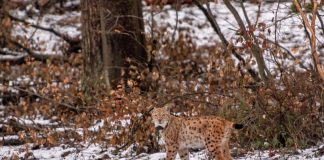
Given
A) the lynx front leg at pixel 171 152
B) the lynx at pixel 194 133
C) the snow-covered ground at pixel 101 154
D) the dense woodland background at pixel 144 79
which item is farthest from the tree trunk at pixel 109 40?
the lynx front leg at pixel 171 152

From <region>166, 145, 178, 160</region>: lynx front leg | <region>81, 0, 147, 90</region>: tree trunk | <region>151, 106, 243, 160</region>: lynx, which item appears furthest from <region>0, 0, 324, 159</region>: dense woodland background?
<region>166, 145, 178, 160</region>: lynx front leg

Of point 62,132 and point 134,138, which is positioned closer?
point 134,138

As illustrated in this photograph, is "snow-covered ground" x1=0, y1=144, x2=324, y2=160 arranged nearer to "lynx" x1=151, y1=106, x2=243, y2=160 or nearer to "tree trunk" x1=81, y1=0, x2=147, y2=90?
"lynx" x1=151, y1=106, x2=243, y2=160

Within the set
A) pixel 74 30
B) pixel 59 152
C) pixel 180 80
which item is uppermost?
pixel 74 30

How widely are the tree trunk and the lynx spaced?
3685 mm

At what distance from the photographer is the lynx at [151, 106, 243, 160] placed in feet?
26.0

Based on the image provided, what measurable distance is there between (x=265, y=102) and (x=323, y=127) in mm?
755

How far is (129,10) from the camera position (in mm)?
12500

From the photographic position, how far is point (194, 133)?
8.16 m

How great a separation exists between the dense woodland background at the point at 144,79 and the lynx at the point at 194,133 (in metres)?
0.64

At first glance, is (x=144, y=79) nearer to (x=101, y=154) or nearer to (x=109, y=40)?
(x=109, y=40)

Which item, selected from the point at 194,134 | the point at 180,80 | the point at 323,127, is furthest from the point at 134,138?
the point at 180,80

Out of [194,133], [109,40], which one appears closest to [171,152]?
[194,133]

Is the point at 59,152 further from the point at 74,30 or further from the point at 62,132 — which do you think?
the point at 74,30
